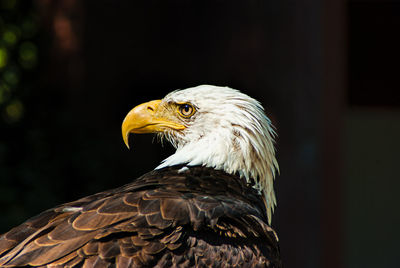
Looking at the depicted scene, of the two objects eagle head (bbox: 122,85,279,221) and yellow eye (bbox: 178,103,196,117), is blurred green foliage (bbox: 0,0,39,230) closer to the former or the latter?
eagle head (bbox: 122,85,279,221)

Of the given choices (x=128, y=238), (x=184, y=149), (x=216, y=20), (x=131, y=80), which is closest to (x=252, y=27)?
(x=216, y=20)

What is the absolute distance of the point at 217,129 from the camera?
11.6 feet

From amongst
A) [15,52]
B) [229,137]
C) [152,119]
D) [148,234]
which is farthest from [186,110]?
[15,52]

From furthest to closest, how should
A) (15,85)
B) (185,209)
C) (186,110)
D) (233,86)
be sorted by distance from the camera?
1. (15,85)
2. (233,86)
3. (186,110)
4. (185,209)

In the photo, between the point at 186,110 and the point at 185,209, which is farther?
the point at 186,110

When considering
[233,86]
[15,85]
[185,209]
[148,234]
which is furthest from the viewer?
[15,85]

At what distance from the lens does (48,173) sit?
652 cm

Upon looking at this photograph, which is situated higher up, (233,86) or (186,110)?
(186,110)

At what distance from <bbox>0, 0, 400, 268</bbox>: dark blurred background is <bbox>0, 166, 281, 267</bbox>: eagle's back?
2.92 metres

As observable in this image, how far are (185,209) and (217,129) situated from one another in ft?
2.69

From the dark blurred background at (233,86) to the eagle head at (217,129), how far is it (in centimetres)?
240

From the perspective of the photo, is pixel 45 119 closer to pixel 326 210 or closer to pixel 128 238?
pixel 326 210

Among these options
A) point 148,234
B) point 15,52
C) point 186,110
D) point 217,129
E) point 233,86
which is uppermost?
point 15,52

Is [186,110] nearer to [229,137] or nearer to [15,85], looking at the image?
[229,137]
